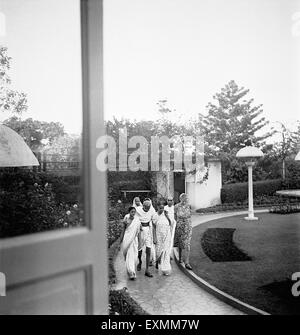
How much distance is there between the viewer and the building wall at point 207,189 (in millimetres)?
14656

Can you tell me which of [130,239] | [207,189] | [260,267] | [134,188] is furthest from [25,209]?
[207,189]

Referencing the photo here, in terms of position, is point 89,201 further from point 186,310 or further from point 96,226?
point 186,310

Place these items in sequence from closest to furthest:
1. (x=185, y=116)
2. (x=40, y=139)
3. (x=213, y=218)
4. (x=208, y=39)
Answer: (x=40, y=139) < (x=208, y=39) < (x=213, y=218) < (x=185, y=116)

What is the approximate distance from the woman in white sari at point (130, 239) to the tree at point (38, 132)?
3044 mm

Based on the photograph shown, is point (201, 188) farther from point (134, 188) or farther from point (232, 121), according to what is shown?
point (232, 121)

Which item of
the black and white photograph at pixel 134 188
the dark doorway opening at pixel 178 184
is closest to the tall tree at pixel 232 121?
the black and white photograph at pixel 134 188

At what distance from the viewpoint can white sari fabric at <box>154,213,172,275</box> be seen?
594 cm

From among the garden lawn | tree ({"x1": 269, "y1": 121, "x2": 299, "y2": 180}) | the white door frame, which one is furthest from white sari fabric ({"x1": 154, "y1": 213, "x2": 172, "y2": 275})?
tree ({"x1": 269, "y1": 121, "x2": 299, "y2": 180})

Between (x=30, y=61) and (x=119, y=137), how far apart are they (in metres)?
10.1

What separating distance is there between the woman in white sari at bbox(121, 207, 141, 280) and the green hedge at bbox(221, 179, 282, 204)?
33.4 feet

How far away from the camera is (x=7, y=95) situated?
5.35m

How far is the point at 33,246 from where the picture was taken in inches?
63.7

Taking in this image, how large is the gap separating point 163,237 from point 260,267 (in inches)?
68.4
